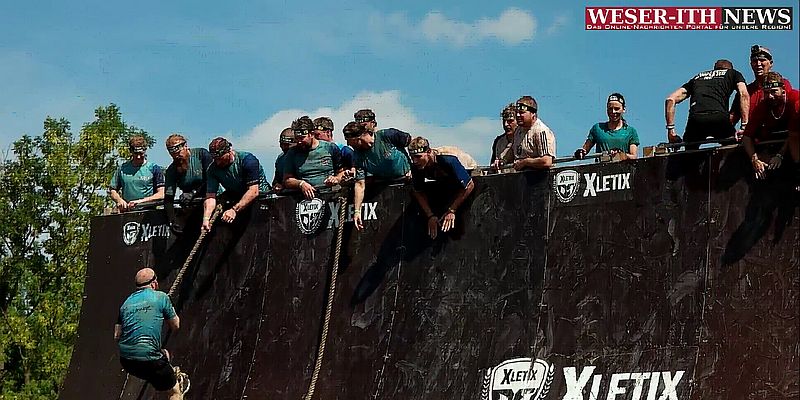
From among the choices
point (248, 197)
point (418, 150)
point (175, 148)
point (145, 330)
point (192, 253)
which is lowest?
point (145, 330)

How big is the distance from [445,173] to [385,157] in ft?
2.93

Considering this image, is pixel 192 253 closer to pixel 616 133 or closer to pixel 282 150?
pixel 282 150

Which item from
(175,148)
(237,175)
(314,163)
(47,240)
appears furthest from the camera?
(47,240)

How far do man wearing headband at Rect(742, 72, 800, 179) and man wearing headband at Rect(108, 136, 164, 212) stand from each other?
26.7 feet

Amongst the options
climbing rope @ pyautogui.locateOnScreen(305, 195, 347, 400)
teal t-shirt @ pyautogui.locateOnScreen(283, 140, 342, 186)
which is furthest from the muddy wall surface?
teal t-shirt @ pyautogui.locateOnScreen(283, 140, 342, 186)

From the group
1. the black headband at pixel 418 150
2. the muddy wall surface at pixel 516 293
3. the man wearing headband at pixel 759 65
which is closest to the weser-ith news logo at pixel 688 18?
the man wearing headband at pixel 759 65

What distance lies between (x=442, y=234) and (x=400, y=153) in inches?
42.6

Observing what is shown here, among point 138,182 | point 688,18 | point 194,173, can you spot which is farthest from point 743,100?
point 138,182

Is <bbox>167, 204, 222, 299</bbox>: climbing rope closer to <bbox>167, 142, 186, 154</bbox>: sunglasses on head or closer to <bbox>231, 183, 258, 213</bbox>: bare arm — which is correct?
<bbox>231, 183, 258, 213</bbox>: bare arm

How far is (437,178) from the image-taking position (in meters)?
9.91

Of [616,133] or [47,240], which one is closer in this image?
[616,133]

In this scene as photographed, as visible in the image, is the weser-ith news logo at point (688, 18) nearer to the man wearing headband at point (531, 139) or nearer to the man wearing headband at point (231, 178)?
the man wearing headband at point (531, 139)

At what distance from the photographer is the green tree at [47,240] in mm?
34438

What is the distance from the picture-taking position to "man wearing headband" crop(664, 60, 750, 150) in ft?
27.9
